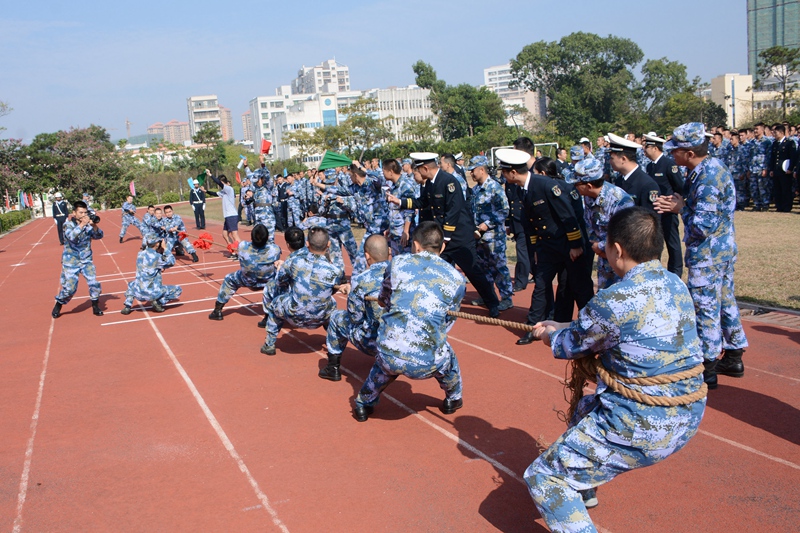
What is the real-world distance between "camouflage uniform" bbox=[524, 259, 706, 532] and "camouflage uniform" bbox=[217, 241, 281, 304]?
266 inches

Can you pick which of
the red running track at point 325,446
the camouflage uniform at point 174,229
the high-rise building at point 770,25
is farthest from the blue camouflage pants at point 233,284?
the high-rise building at point 770,25

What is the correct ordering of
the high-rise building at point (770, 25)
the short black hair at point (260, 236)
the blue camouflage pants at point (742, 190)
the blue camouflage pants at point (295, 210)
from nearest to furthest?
the short black hair at point (260, 236) < the blue camouflage pants at point (742, 190) < the blue camouflage pants at point (295, 210) < the high-rise building at point (770, 25)

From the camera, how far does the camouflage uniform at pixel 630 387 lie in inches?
119

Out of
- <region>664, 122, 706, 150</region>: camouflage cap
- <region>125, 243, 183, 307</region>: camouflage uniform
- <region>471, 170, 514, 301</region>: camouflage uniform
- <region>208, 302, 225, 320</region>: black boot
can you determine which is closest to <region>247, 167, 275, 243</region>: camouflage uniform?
<region>125, 243, 183, 307</region>: camouflage uniform

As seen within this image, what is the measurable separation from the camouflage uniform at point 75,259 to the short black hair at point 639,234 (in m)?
9.72

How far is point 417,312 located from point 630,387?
2127 millimetres

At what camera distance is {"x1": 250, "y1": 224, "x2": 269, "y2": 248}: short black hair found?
9.17 meters

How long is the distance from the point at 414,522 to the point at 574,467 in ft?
4.37

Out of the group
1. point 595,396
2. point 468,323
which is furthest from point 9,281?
point 595,396

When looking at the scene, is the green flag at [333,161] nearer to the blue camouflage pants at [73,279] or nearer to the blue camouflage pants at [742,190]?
the blue camouflage pants at [73,279]

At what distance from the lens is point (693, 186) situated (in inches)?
227

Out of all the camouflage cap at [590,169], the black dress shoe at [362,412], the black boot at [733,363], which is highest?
the camouflage cap at [590,169]

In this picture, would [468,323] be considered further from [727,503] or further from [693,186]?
[727,503]

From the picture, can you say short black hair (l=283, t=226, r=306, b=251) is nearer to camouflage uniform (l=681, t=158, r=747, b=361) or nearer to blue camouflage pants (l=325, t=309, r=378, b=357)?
blue camouflage pants (l=325, t=309, r=378, b=357)
